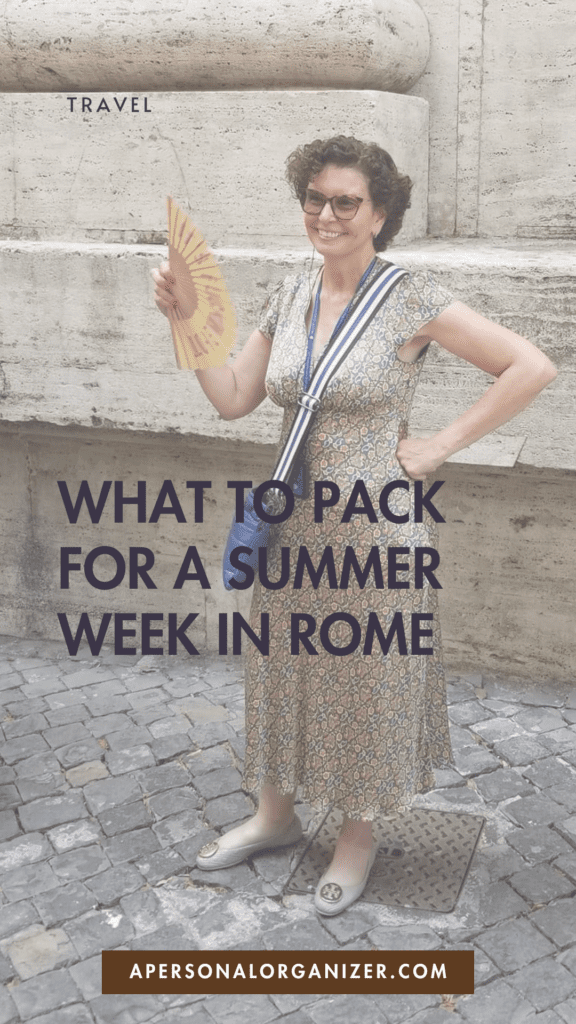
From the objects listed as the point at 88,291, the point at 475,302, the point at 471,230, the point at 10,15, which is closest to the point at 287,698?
the point at 475,302

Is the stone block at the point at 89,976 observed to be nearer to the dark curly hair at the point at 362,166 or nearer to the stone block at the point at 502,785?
the stone block at the point at 502,785

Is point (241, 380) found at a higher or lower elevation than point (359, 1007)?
higher

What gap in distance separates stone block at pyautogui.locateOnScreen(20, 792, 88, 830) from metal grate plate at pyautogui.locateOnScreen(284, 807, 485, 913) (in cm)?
80

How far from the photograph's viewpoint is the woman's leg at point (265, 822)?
130 inches

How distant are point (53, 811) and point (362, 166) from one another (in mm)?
2275

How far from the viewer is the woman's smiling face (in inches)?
105

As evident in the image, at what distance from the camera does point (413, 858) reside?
3326 millimetres

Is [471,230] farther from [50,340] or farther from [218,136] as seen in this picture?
[50,340]

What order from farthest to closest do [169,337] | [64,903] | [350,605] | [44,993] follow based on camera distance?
[169,337], [64,903], [350,605], [44,993]

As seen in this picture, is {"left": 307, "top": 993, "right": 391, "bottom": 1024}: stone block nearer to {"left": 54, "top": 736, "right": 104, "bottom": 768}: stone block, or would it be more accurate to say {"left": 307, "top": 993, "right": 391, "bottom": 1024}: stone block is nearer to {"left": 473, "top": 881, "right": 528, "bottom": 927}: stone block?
{"left": 473, "top": 881, "right": 528, "bottom": 927}: stone block

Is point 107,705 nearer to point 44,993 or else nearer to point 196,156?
point 44,993

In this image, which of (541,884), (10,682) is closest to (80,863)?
(541,884)

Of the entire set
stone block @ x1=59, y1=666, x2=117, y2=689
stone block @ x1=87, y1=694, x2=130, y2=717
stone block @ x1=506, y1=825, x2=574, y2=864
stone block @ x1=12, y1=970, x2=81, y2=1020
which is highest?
stone block @ x1=59, y1=666, x2=117, y2=689

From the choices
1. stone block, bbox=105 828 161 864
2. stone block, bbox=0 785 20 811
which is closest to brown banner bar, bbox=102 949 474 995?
stone block, bbox=105 828 161 864
